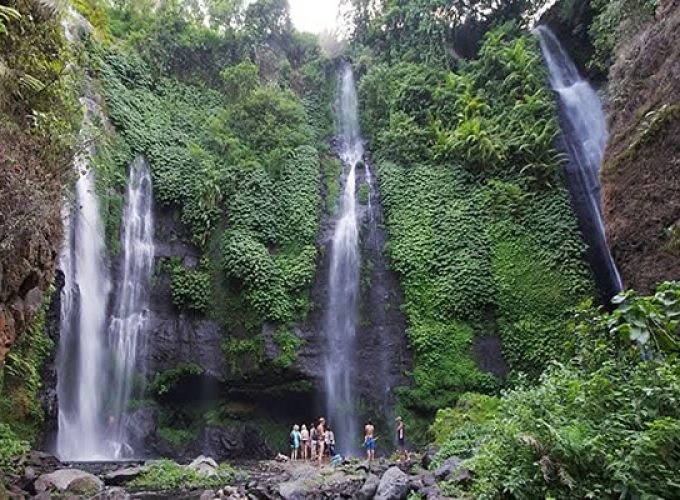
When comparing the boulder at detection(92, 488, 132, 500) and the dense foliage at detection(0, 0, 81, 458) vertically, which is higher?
the dense foliage at detection(0, 0, 81, 458)

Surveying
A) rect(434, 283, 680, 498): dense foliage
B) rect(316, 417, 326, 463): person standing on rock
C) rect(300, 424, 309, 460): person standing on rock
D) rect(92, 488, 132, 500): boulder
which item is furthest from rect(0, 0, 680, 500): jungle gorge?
rect(300, 424, 309, 460): person standing on rock

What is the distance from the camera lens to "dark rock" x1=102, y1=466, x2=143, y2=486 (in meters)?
9.77

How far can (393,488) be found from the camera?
7.69m

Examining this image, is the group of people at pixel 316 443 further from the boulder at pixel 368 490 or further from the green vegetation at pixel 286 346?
the boulder at pixel 368 490

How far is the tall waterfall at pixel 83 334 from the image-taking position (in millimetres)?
13866

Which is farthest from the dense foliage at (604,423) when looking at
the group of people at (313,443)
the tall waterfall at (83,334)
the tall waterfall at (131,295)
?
the tall waterfall at (131,295)

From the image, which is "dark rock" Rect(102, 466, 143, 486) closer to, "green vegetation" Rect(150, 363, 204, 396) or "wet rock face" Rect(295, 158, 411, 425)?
"green vegetation" Rect(150, 363, 204, 396)

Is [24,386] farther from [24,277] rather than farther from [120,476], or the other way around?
[24,277]

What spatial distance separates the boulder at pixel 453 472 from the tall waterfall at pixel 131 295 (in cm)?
968

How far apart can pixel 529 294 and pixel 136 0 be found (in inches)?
839

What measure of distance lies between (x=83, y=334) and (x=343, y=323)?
7608mm

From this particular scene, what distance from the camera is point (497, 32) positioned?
22.4m

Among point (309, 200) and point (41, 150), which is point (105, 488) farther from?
point (309, 200)

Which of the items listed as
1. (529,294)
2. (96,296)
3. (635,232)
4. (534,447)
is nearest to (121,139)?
(96,296)
